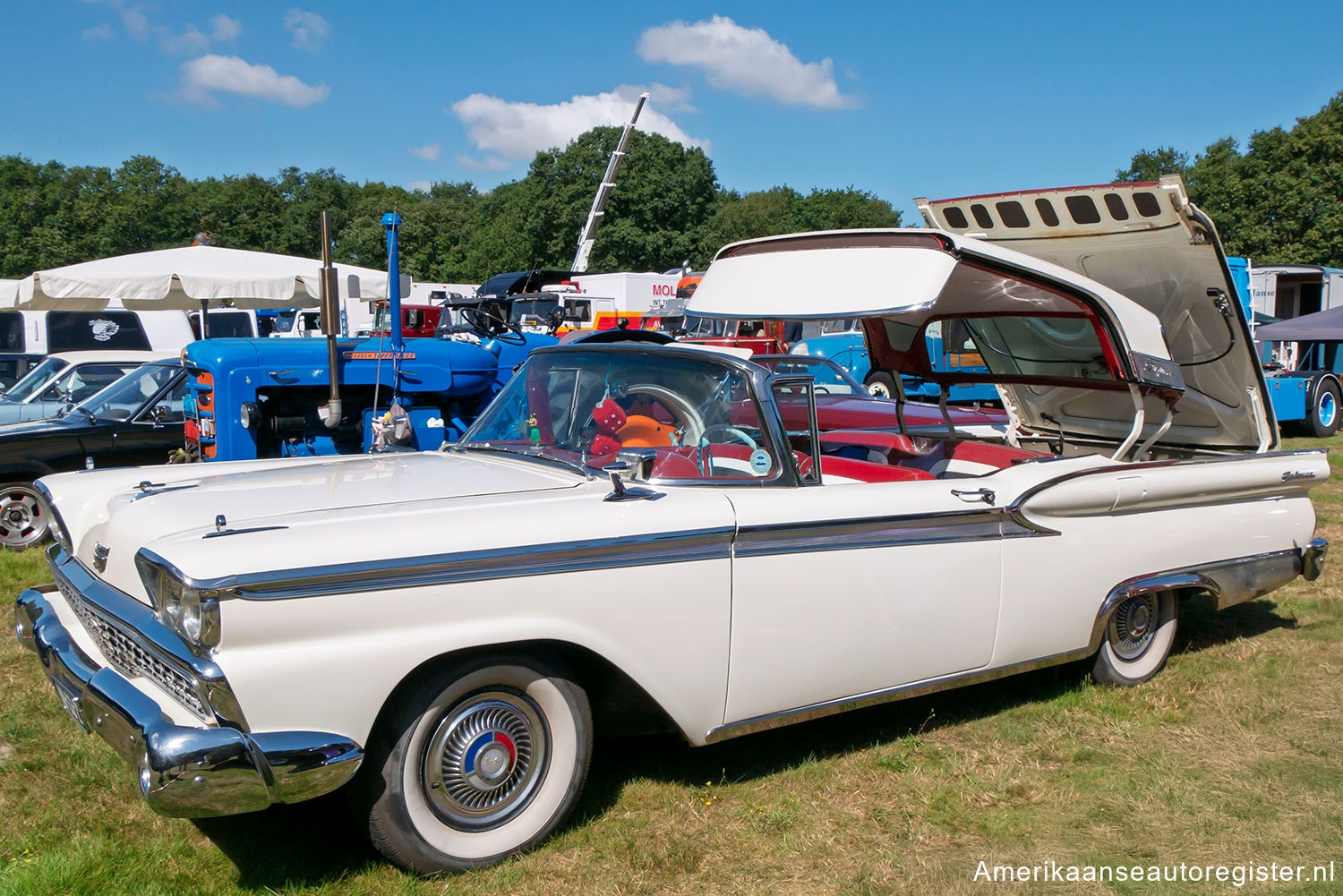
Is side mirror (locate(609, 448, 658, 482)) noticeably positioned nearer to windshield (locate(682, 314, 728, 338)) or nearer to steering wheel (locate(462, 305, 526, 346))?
steering wheel (locate(462, 305, 526, 346))

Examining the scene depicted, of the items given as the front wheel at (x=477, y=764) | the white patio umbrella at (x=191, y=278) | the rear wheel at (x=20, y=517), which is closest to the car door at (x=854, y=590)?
the front wheel at (x=477, y=764)

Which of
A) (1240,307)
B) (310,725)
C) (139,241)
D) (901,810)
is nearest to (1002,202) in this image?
(1240,307)

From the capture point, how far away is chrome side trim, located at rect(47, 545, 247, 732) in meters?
2.39

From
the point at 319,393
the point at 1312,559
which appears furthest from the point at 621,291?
the point at 1312,559

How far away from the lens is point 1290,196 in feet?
115

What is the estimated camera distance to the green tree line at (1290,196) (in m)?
34.1

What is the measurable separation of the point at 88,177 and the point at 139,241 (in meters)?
11.1

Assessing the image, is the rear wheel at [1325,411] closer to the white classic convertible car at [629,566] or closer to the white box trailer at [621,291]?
the white classic convertible car at [629,566]

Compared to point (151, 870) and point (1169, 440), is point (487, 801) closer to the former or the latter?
point (151, 870)

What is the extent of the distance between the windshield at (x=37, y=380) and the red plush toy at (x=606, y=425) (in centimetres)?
758

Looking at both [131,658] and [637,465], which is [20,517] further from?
[637,465]

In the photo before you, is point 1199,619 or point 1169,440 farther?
point 1199,619

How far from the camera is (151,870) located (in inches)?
111

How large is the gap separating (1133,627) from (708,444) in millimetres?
2352
